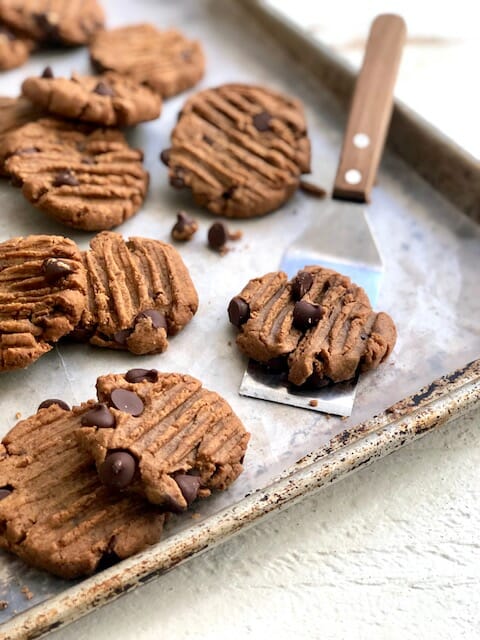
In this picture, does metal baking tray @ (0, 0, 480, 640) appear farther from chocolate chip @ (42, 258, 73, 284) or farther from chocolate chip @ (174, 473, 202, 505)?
chocolate chip @ (42, 258, 73, 284)

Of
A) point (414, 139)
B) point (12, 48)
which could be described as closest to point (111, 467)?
point (414, 139)

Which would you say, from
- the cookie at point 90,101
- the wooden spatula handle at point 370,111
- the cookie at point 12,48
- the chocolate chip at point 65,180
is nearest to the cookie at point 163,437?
the chocolate chip at point 65,180

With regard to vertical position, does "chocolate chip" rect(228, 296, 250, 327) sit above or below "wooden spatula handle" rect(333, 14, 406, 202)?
below

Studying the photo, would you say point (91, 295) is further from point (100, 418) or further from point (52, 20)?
→ point (52, 20)

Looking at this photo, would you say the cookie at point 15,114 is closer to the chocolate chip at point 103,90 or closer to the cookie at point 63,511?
the chocolate chip at point 103,90

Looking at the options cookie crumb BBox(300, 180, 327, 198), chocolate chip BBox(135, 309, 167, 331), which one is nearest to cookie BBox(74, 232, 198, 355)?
chocolate chip BBox(135, 309, 167, 331)

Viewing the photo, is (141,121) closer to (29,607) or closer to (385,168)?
(385,168)
